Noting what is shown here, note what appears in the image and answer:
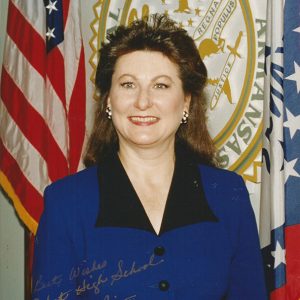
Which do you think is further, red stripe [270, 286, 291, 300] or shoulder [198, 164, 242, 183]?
red stripe [270, 286, 291, 300]

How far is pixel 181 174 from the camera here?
155 cm

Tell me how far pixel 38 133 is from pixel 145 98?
0.88 m

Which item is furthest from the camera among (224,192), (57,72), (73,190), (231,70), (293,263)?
(231,70)

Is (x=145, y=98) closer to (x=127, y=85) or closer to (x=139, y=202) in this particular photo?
(x=127, y=85)

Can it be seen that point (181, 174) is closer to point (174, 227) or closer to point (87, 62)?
point (174, 227)

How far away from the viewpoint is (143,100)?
56.7 inches

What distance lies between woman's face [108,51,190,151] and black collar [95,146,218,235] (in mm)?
109

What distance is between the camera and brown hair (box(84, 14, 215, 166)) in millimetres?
1516

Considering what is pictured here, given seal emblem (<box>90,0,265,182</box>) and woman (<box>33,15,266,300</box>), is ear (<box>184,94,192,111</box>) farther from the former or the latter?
seal emblem (<box>90,0,265,182</box>)

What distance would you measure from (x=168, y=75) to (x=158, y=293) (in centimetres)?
63
